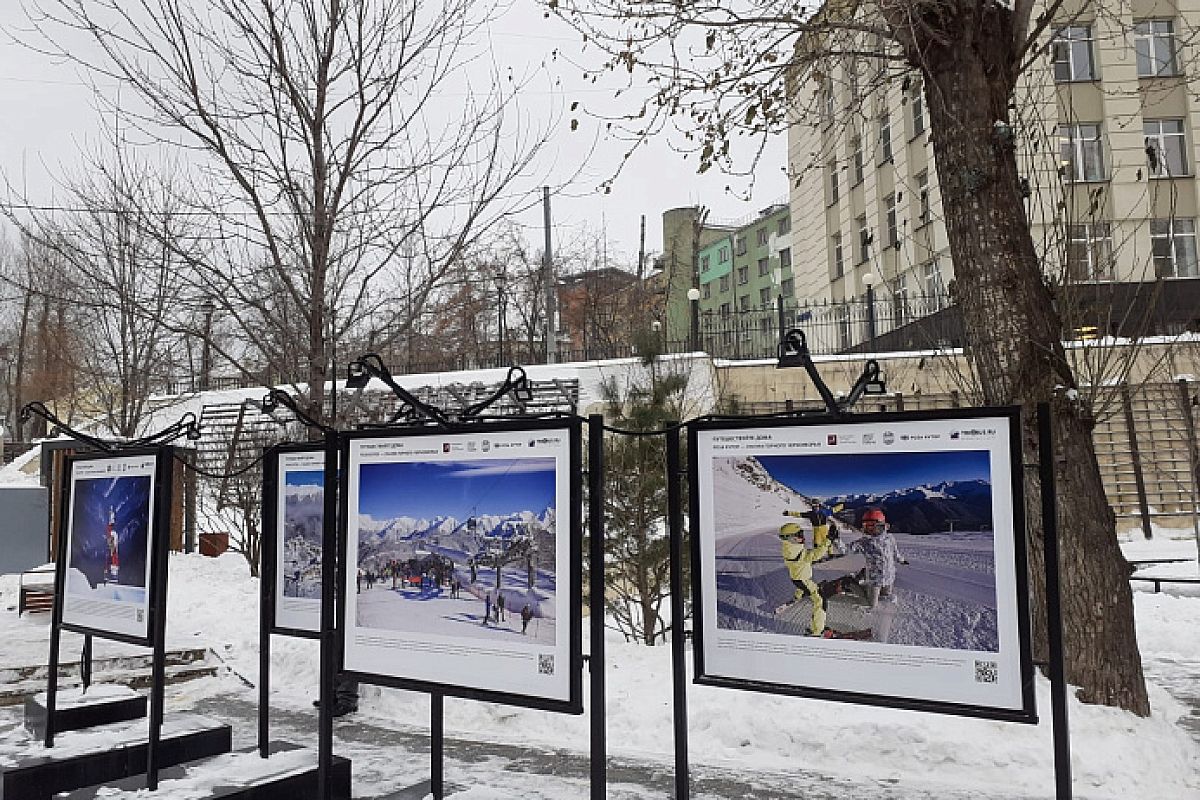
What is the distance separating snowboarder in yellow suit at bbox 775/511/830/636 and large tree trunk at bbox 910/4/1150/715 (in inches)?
114

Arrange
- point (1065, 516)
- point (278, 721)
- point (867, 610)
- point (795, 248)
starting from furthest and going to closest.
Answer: point (795, 248) → point (278, 721) → point (1065, 516) → point (867, 610)

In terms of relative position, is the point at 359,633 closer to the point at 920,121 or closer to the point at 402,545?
the point at 402,545

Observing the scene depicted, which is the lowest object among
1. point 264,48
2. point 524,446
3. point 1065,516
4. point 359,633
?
point 359,633

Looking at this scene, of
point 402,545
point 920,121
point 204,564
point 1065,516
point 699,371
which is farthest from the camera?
point 920,121

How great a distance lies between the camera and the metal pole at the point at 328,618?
4176 millimetres

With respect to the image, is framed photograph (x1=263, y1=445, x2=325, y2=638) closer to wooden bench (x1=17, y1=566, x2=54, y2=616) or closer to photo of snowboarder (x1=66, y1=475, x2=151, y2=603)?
photo of snowboarder (x1=66, y1=475, x2=151, y2=603)

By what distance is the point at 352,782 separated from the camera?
528 centimetres

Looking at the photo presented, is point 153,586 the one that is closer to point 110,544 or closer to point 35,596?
point 110,544

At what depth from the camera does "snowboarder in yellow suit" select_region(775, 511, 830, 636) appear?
11.5 feet

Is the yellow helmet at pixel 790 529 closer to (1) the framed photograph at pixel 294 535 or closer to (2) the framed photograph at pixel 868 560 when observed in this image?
(2) the framed photograph at pixel 868 560

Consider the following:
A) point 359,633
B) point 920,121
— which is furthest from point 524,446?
point 920,121

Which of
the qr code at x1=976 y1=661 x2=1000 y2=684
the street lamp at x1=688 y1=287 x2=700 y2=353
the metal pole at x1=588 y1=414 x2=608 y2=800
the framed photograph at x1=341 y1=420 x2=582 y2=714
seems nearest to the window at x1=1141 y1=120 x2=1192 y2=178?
the street lamp at x1=688 y1=287 x2=700 y2=353

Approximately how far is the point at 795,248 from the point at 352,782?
3311 cm

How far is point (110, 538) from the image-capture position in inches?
209
